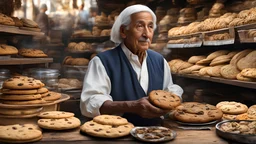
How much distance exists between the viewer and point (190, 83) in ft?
14.9

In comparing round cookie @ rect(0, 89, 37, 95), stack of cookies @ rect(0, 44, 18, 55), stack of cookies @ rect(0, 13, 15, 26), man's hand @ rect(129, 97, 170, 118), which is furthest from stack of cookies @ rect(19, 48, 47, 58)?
man's hand @ rect(129, 97, 170, 118)

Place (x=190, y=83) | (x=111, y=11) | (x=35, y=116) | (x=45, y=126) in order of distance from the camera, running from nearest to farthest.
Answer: (x=45, y=126), (x=35, y=116), (x=190, y=83), (x=111, y=11)

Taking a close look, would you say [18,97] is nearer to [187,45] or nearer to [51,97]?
[51,97]

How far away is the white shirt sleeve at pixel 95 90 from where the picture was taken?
1992mm

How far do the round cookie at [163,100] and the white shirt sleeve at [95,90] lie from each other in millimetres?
379

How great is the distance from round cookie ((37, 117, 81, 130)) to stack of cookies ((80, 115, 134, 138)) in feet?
0.20

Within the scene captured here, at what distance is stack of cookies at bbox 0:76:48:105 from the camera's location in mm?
1880

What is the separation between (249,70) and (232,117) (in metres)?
0.76

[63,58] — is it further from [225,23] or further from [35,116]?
[35,116]

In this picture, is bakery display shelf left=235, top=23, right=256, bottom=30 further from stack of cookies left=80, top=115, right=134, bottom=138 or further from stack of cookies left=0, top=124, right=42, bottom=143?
stack of cookies left=0, top=124, right=42, bottom=143

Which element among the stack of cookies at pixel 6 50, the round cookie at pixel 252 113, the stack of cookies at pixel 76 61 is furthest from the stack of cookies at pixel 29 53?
the round cookie at pixel 252 113

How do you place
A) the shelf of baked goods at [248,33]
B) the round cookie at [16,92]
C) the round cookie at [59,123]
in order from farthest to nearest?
the shelf of baked goods at [248,33], the round cookie at [16,92], the round cookie at [59,123]

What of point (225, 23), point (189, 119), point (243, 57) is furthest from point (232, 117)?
point (225, 23)

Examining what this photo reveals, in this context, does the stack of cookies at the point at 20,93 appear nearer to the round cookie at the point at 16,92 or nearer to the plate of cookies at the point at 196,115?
the round cookie at the point at 16,92
